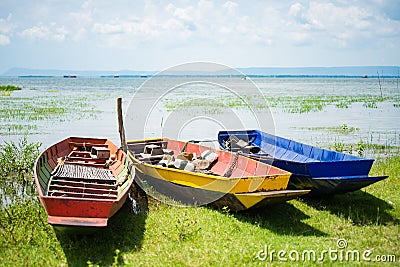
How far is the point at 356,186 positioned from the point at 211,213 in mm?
2378

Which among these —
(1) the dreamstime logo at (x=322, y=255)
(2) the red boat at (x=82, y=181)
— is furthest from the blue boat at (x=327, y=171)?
(2) the red boat at (x=82, y=181)

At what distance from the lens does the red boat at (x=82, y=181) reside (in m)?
5.60

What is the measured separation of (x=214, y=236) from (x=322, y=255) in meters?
1.52

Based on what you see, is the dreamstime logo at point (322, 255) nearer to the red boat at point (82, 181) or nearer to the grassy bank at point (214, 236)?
the grassy bank at point (214, 236)

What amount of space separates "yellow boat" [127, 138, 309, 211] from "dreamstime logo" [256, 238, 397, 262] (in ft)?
3.41

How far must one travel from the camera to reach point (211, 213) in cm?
708

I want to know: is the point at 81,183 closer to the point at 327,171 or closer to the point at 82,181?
the point at 82,181

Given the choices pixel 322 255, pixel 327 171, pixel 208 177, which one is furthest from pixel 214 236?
pixel 327 171

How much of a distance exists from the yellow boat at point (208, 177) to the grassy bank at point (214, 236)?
1.11 ft

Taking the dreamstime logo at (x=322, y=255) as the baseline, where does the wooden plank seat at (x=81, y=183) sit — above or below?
above

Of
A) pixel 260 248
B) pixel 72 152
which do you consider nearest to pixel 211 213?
pixel 260 248

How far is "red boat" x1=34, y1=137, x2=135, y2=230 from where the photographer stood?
18.4 feet

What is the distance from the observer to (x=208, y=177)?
23.1 ft

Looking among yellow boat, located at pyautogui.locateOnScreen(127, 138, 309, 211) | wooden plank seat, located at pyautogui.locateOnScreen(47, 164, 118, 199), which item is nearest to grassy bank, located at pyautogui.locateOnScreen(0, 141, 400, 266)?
yellow boat, located at pyautogui.locateOnScreen(127, 138, 309, 211)
